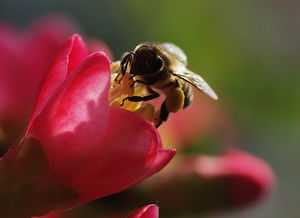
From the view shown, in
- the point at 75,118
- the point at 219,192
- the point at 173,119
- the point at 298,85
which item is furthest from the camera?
the point at 298,85

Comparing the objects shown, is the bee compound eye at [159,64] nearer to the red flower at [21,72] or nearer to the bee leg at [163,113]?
the bee leg at [163,113]

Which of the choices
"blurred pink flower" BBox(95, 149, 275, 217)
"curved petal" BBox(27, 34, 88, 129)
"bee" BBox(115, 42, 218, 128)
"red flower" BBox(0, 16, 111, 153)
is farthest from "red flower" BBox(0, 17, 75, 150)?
"curved petal" BBox(27, 34, 88, 129)

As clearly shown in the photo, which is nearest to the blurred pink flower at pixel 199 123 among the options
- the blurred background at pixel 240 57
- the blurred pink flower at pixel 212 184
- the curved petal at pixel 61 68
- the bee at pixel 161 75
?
the blurred background at pixel 240 57

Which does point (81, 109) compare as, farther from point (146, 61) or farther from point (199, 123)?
point (199, 123)

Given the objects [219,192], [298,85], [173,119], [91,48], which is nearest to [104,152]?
[219,192]

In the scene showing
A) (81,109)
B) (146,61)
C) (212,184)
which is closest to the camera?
(81,109)

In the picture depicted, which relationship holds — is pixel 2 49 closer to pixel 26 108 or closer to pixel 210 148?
pixel 26 108

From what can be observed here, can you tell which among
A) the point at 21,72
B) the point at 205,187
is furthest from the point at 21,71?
the point at 205,187
